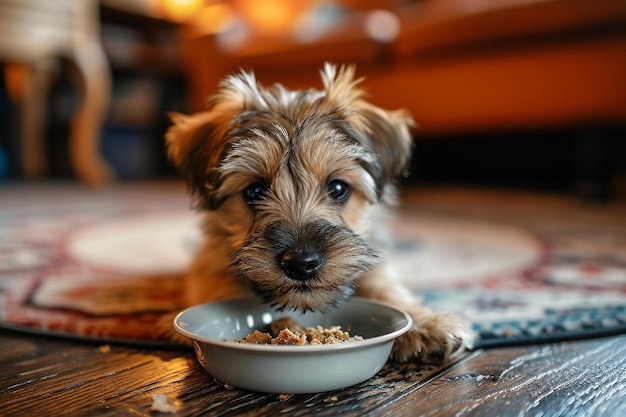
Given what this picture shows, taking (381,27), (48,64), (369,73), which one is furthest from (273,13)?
(48,64)

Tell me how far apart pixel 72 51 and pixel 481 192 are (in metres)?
3.86

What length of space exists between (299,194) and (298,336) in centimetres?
40

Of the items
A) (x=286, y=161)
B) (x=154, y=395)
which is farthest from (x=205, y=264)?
(x=154, y=395)

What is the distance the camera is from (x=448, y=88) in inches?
183

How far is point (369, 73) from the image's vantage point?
505 centimetres

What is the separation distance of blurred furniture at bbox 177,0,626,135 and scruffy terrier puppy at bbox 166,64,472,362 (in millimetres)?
2513

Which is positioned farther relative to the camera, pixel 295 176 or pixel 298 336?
pixel 295 176

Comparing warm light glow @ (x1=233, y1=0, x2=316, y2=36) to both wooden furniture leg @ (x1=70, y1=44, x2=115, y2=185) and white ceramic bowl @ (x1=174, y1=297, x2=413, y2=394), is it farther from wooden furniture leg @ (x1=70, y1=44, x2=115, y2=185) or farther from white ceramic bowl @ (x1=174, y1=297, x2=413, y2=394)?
white ceramic bowl @ (x1=174, y1=297, x2=413, y2=394)

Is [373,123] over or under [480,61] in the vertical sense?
under

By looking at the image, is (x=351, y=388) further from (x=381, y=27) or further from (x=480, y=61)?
(x=381, y=27)

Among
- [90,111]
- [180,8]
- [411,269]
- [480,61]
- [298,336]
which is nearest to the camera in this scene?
[298,336]

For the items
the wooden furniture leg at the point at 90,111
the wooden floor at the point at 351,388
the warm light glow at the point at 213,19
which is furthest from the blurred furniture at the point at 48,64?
the wooden floor at the point at 351,388

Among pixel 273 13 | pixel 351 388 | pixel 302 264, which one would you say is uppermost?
pixel 273 13

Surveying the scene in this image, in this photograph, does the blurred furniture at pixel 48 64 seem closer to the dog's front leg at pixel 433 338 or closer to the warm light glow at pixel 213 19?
the warm light glow at pixel 213 19
